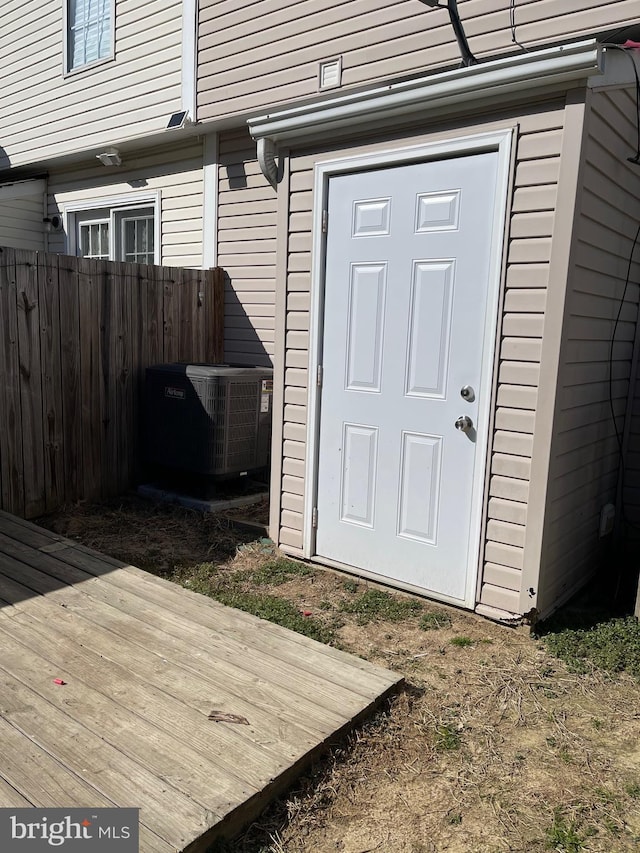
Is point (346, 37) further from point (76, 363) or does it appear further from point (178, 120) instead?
point (76, 363)

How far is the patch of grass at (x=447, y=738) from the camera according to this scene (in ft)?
7.92

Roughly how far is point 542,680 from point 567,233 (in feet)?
6.63

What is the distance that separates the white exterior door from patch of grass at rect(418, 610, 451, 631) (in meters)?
0.13

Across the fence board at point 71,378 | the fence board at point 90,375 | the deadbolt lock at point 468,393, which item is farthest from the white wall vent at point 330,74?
the deadbolt lock at point 468,393

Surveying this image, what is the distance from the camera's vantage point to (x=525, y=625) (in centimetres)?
332

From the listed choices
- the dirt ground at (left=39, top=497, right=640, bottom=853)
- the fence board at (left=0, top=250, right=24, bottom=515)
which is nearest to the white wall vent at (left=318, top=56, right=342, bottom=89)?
the fence board at (left=0, top=250, right=24, bottom=515)

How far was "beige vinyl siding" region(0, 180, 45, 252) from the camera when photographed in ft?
27.4

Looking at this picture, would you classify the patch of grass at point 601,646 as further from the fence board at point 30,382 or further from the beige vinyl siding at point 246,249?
the beige vinyl siding at point 246,249

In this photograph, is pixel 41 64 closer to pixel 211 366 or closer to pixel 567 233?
pixel 211 366

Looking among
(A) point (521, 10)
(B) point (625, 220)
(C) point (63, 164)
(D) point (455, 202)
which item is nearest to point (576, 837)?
(D) point (455, 202)

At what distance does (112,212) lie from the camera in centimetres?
774

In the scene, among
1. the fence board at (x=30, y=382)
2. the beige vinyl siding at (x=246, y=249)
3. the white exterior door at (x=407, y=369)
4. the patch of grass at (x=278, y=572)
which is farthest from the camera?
the beige vinyl siding at (x=246, y=249)

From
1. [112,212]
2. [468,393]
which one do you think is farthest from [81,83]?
[468,393]

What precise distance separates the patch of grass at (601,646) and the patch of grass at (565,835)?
0.99m
